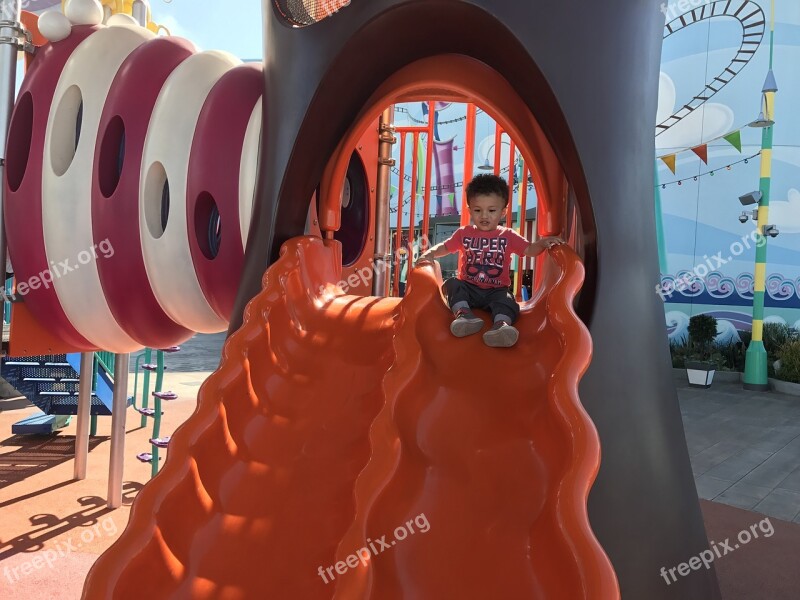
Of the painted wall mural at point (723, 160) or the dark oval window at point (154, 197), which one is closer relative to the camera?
the dark oval window at point (154, 197)

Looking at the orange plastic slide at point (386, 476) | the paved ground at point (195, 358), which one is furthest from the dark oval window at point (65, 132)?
the paved ground at point (195, 358)

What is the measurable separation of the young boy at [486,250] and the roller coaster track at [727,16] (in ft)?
28.6

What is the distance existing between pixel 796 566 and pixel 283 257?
2960mm

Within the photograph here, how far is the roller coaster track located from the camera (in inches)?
364

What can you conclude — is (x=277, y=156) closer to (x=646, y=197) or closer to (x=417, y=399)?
(x=417, y=399)

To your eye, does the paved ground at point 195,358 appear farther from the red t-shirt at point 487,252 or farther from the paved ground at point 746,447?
the red t-shirt at point 487,252

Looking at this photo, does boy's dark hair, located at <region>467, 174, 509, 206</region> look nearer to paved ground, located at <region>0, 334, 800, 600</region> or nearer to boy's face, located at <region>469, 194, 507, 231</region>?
boy's face, located at <region>469, 194, 507, 231</region>

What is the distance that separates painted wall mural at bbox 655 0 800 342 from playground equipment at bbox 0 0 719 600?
7983 millimetres

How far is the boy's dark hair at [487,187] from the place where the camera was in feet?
7.72

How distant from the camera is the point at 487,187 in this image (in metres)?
2.36

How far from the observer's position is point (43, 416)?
5609 millimetres

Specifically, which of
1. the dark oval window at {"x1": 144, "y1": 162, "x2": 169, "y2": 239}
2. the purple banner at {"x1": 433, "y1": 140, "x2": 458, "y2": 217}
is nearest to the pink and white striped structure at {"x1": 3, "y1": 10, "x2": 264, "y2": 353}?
the dark oval window at {"x1": 144, "y1": 162, "x2": 169, "y2": 239}

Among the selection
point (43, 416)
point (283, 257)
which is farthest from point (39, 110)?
point (43, 416)

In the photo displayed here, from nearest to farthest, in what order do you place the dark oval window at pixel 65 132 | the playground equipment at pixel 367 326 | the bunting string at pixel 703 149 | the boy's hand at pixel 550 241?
1. the playground equipment at pixel 367 326
2. the boy's hand at pixel 550 241
3. the dark oval window at pixel 65 132
4. the bunting string at pixel 703 149
